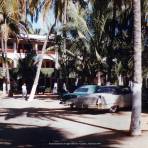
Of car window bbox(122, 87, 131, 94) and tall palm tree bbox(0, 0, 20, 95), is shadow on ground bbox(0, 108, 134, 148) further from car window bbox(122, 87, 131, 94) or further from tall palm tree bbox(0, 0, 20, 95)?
car window bbox(122, 87, 131, 94)

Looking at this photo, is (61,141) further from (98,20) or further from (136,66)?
(98,20)

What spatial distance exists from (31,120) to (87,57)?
19.8 metres

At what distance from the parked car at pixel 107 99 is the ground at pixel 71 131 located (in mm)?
555

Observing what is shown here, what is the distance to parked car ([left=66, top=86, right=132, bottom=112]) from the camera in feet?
77.2

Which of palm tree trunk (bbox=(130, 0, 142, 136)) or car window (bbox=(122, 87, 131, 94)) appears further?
car window (bbox=(122, 87, 131, 94))

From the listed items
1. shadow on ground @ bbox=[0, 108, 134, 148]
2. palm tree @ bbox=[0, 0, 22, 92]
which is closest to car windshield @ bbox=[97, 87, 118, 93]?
→ palm tree @ bbox=[0, 0, 22, 92]

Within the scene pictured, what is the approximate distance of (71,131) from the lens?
658 inches

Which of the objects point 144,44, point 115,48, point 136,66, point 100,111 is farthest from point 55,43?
point 136,66

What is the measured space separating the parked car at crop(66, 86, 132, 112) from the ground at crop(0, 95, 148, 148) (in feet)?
1.82

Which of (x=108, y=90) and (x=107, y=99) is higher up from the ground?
(x=108, y=90)

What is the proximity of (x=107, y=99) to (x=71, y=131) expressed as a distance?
726cm

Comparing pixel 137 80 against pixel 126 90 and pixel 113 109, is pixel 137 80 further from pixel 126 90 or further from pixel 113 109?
pixel 126 90

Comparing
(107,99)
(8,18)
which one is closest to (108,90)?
(107,99)

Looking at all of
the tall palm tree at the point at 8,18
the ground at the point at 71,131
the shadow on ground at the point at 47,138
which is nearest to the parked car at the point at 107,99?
the ground at the point at 71,131
